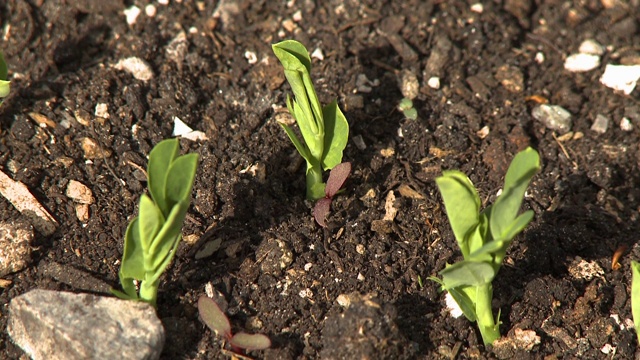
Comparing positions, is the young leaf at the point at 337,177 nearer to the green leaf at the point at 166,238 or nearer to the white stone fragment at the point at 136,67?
the green leaf at the point at 166,238

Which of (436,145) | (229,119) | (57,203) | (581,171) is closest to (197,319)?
(57,203)

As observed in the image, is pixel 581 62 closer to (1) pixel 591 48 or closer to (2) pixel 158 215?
(1) pixel 591 48

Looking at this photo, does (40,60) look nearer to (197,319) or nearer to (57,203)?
(57,203)

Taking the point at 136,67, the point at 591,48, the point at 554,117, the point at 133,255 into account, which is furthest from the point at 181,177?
the point at 591,48

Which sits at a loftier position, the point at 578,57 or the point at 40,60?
the point at 40,60

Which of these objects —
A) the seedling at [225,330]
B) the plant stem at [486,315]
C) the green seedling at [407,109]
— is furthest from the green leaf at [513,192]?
the green seedling at [407,109]
